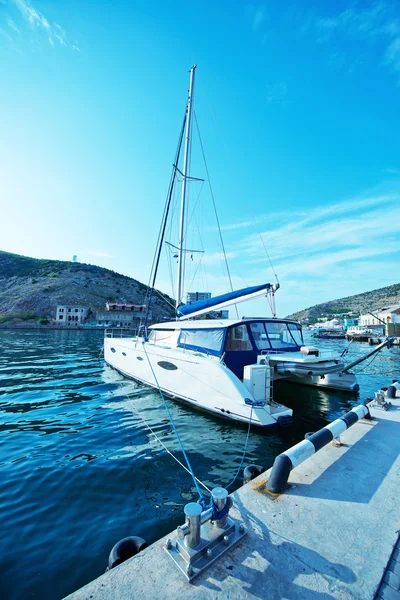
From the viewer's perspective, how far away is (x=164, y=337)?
1101cm

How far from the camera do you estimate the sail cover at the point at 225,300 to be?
8.92 m

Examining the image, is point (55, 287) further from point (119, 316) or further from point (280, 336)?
point (280, 336)

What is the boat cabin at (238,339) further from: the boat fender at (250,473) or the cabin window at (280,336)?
the boat fender at (250,473)

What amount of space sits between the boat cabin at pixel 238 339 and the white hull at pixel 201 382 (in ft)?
1.50

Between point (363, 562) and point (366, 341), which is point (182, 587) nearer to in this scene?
point (363, 562)

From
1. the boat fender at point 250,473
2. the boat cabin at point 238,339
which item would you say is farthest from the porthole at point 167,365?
the boat fender at point 250,473

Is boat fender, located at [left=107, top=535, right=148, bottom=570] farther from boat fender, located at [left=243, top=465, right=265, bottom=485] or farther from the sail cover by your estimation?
the sail cover

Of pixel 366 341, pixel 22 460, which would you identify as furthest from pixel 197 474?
pixel 366 341

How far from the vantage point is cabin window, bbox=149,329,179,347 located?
10222 millimetres

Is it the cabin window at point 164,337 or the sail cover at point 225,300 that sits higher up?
the sail cover at point 225,300

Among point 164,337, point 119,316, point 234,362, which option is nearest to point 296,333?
point 234,362

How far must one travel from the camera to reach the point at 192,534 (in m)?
2.28

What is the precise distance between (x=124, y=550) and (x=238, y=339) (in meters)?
6.18

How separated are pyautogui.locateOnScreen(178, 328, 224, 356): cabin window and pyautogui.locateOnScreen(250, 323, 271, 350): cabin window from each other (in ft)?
3.63
